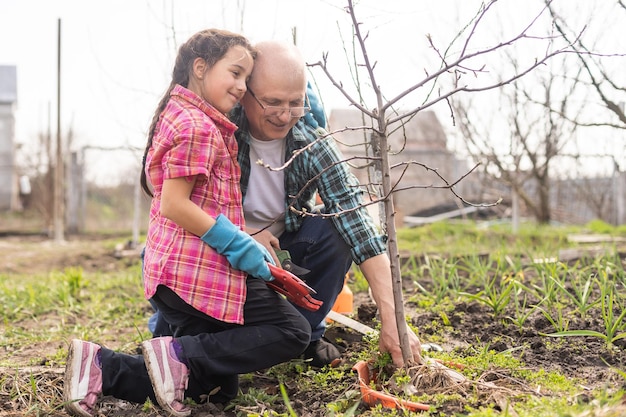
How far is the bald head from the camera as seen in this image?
2.16 meters

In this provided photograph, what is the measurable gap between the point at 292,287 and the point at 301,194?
53 centimetres

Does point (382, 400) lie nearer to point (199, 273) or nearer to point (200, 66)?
point (199, 273)

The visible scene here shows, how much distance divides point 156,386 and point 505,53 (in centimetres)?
595

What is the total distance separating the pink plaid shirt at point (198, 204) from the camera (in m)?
1.90

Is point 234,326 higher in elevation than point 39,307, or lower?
higher

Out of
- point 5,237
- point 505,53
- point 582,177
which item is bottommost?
point 5,237

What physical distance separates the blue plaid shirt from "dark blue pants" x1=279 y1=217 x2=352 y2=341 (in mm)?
78

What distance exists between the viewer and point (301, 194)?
2.41m

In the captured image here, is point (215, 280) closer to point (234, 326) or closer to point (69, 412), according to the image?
point (234, 326)

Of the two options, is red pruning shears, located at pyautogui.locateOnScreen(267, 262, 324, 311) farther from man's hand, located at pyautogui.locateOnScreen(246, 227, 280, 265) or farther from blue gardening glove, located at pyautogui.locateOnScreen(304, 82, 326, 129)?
blue gardening glove, located at pyautogui.locateOnScreen(304, 82, 326, 129)

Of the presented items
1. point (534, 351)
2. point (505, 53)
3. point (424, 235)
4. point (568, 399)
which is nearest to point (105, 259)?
point (424, 235)

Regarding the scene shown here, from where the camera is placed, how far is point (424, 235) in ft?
24.2

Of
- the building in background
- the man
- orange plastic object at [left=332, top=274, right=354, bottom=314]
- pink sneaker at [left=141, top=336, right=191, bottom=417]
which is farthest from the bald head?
the building in background

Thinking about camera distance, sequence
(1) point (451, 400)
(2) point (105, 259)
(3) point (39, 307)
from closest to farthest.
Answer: (1) point (451, 400), (3) point (39, 307), (2) point (105, 259)
